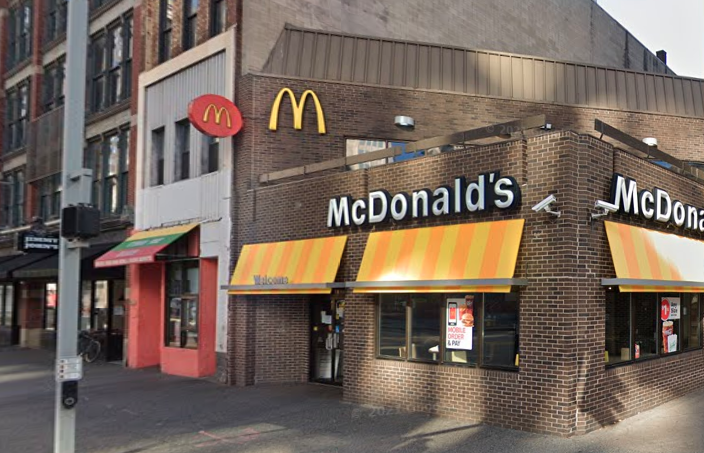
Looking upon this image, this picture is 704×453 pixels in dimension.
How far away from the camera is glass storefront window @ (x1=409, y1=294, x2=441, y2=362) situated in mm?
11586

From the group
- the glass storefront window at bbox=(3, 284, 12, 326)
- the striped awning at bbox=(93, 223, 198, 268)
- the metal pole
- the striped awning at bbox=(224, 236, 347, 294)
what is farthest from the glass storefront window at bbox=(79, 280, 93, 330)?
the metal pole

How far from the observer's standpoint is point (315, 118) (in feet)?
52.3

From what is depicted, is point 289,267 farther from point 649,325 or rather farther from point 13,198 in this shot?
point 13,198

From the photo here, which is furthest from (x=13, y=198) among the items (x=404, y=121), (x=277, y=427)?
(x=277, y=427)

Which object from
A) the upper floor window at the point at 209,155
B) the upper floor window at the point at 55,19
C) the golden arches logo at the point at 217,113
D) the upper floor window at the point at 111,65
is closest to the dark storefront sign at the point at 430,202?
the golden arches logo at the point at 217,113

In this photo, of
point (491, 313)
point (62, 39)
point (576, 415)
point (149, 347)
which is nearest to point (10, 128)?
point (62, 39)

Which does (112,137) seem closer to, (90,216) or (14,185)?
(14,185)

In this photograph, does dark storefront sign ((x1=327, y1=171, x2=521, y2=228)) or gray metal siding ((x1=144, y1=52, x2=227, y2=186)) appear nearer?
dark storefront sign ((x1=327, y1=171, x2=521, y2=228))

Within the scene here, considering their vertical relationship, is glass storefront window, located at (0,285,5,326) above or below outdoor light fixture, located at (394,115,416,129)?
below

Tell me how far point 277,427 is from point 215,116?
7.36 m

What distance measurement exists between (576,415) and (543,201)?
308 cm

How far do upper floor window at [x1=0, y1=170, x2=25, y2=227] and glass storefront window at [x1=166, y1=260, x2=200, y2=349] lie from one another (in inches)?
474

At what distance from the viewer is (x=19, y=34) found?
2825 centimetres

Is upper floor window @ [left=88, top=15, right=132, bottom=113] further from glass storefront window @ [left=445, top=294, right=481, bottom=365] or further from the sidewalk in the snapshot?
glass storefront window @ [left=445, top=294, right=481, bottom=365]
